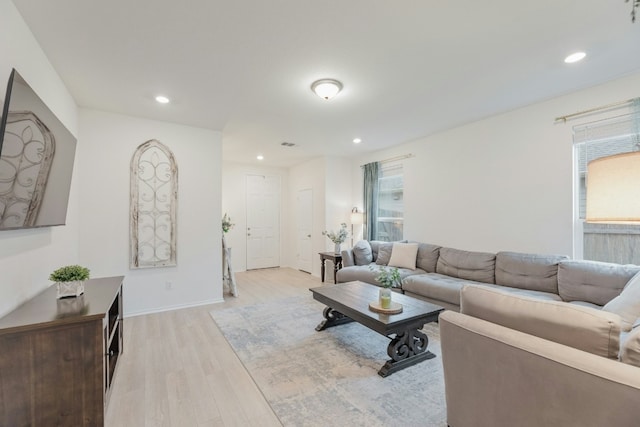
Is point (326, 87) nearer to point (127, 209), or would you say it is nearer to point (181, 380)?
point (181, 380)

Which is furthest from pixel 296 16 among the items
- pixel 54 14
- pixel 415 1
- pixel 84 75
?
pixel 84 75

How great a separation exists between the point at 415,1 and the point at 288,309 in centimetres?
360

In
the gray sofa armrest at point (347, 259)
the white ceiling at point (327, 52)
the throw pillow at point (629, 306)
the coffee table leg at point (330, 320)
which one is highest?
the white ceiling at point (327, 52)

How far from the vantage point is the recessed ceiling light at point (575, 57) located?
233 centimetres

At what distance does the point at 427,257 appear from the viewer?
4297mm

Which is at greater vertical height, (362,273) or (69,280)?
(69,280)

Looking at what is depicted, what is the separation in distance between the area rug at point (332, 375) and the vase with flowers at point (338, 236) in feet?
7.27

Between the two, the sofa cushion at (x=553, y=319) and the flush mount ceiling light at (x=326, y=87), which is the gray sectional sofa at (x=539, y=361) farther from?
the flush mount ceiling light at (x=326, y=87)

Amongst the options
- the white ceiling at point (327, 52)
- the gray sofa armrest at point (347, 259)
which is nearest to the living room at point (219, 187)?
the white ceiling at point (327, 52)

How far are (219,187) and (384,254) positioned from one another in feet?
9.69

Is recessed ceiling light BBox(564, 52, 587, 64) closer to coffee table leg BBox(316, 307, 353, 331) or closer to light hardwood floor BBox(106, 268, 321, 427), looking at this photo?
coffee table leg BBox(316, 307, 353, 331)

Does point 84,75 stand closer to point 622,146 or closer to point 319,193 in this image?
point 319,193

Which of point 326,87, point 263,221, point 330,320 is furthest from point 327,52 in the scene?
point 263,221

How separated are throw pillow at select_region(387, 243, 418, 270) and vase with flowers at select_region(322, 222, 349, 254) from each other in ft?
4.14
